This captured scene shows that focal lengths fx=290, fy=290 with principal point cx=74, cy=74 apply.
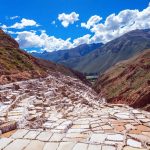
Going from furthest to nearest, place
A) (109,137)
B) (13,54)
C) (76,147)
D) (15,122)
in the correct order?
(13,54), (15,122), (109,137), (76,147)

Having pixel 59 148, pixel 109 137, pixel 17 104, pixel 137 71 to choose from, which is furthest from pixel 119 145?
pixel 137 71

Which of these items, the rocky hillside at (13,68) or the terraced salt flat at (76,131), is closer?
the terraced salt flat at (76,131)

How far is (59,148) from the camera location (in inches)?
284

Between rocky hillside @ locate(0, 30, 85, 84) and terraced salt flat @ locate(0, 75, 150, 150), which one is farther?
rocky hillside @ locate(0, 30, 85, 84)

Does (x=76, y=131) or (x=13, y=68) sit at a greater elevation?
(x=13, y=68)

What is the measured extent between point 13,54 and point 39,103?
89.1ft

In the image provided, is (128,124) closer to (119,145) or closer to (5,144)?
(119,145)

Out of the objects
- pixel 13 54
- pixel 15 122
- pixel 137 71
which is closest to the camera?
pixel 15 122

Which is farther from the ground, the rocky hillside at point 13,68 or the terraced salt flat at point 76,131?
the rocky hillside at point 13,68

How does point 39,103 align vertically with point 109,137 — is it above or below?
above

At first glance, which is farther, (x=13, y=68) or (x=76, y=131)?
(x=13, y=68)

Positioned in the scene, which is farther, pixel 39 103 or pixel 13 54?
pixel 13 54

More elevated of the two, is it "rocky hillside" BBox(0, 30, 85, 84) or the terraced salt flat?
"rocky hillside" BBox(0, 30, 85, 84)

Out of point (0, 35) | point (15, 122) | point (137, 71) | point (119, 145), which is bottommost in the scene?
point (119, 145)
